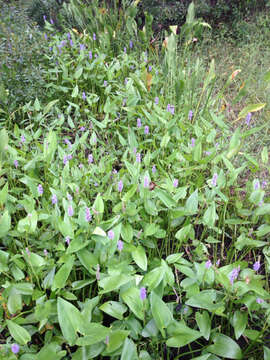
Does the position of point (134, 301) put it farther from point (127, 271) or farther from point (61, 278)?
point (61, 278)

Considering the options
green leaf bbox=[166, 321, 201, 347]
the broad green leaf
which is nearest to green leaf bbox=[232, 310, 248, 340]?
green leaf bbox=[166, 321, 201, 347]

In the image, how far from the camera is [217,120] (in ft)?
5.85

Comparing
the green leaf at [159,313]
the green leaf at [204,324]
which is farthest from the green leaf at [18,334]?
the green leaf at [204,324]

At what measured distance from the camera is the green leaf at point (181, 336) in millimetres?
917

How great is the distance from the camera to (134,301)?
995 mm

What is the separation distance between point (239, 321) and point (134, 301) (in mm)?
376

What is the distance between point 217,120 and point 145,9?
9.94 ft

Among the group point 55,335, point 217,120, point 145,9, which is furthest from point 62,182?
point 145,9

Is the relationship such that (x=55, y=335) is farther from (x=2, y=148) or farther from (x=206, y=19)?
(x=206, y=19)

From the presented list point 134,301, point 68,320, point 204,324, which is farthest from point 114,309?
point 204,324

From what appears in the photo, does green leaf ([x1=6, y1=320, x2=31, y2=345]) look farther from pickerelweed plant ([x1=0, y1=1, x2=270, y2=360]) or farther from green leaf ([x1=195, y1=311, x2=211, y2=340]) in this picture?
green leaf ([x1=195, y1=311, x2=211, y2=340])

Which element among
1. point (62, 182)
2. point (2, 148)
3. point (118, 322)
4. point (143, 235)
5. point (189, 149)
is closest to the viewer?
point (118, 322)

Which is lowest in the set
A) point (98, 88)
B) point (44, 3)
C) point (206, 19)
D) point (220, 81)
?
point (220, 81)

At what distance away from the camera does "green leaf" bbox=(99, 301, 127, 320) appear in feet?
3.31
